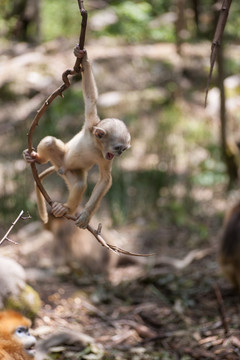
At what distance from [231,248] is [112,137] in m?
3.68

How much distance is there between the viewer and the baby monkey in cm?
208

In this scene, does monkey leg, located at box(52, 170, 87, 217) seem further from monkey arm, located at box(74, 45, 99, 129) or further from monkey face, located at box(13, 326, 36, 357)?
monkey face, located at box(13, 326, 36, 357)

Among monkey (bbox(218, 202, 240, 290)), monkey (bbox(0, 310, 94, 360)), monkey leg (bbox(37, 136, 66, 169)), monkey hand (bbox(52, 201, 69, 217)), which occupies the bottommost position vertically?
monkey (bbox(0, 310, 94, 360))

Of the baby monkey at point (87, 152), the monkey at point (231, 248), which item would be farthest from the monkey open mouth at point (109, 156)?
the monkey at point (231, 248)

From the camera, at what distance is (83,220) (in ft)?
7.13

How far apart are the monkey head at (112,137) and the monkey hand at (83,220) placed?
0.27 meters

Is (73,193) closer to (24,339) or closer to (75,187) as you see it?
(75,187)

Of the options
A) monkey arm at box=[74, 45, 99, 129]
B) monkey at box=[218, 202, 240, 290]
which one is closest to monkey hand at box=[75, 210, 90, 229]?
monkey arm at box=[74, 45, 99, 129]

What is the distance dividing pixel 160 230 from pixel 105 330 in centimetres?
336

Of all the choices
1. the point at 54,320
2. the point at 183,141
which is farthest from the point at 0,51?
the point at 54,320

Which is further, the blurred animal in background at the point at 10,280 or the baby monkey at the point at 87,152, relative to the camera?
the blurred animal in background at the point at 10,280

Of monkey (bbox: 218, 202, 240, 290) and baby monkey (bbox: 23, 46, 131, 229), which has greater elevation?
monkey (bbox: 218, 202, 240, 290)

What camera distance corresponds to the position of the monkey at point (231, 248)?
17.7 ft

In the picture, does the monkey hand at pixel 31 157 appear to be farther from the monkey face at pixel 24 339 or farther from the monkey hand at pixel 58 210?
the monkey face at pixel 24 339
